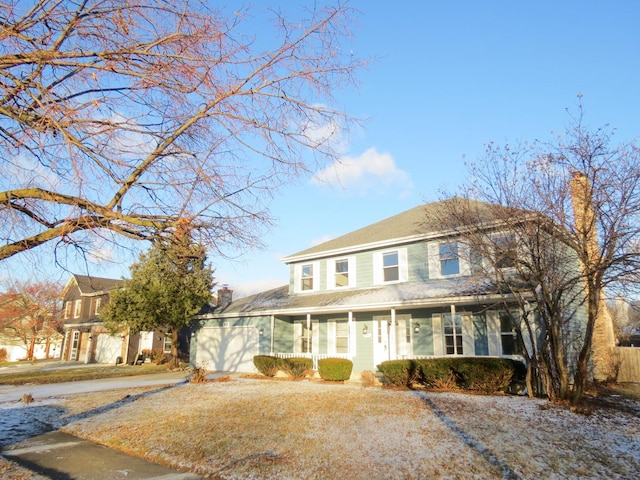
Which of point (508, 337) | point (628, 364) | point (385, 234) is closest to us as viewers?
point (508, 337)

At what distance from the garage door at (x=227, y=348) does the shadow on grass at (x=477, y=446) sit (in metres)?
12.3

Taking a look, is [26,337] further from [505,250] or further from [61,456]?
[505,250]

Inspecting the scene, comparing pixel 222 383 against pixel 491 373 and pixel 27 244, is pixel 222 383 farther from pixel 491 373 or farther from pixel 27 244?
pixel 27 244

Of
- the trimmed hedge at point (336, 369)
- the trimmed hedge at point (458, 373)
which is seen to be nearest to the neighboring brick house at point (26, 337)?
the trimmed hedge at point (336, 369)

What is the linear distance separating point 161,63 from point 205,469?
17.5 ft

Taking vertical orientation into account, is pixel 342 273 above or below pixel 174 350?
above

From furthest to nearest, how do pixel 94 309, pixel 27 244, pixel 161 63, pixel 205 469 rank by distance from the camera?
pixel 94 309, pixel 205 469, pixel 27 244, pixel 161 63

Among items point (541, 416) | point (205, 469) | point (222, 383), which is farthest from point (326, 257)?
point (205, 469)

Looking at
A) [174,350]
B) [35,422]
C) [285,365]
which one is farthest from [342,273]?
[35,422]

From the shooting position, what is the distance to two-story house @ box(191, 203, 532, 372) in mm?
14672

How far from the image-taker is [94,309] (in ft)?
110

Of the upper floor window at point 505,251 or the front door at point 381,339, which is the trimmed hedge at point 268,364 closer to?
the front door at point 381,339

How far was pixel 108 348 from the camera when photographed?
3050cm

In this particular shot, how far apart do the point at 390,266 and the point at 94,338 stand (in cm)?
2442
